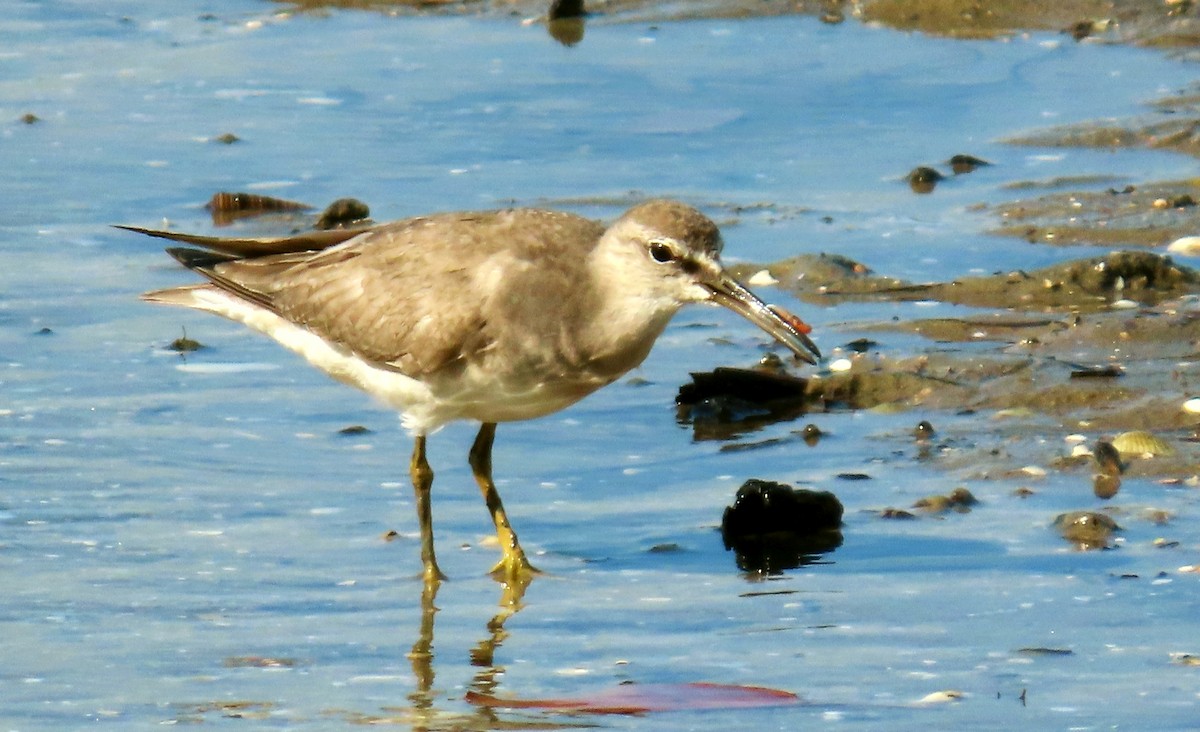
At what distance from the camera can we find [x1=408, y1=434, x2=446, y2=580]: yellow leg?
6.40 meters

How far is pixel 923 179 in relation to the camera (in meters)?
10.7

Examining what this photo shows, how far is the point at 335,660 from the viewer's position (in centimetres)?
558

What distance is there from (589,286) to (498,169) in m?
4.91

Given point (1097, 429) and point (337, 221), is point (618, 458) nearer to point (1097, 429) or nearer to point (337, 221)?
point (1097, 429)

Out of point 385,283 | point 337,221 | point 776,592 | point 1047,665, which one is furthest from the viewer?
point 337,221

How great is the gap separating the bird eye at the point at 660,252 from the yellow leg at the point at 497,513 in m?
0.97

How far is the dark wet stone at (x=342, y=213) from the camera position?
32.9 feet

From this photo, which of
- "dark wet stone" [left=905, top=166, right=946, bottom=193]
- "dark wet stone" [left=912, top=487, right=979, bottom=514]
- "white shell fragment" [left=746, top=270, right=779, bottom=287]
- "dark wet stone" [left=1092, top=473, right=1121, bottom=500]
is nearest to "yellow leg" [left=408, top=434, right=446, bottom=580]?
"dark wet stone" [left=912, top=487, right=979, bottom=514]

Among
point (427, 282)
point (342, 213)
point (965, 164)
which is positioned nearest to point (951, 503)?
point (427, 282)

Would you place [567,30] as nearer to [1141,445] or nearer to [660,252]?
[1141,445]

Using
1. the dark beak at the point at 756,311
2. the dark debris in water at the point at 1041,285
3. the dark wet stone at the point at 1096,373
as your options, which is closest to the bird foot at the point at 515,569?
the dark beak at the point at 756,311

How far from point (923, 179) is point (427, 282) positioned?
4.58m

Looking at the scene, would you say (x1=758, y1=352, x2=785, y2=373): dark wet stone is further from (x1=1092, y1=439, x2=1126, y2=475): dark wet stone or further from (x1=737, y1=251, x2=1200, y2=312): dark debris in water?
(x1=1092, y1=439, x2=1126, y2=475): dark wet stone

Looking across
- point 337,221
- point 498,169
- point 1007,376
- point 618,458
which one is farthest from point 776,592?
point 498,169
